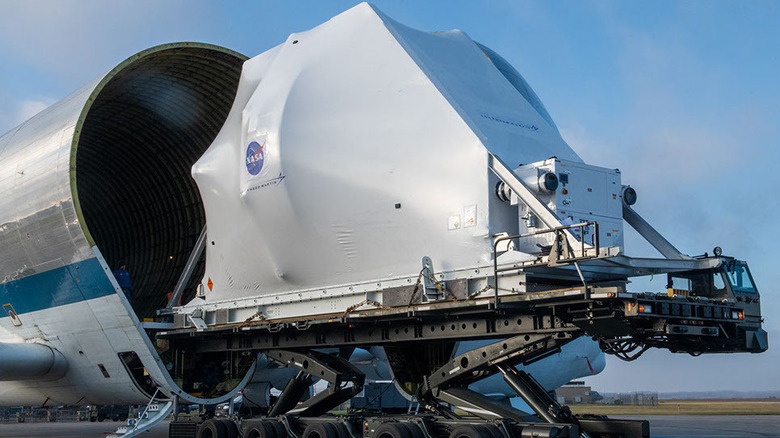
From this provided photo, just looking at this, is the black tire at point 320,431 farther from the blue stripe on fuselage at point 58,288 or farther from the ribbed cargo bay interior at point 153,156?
the ribbed cargo bay interior at point 153,156

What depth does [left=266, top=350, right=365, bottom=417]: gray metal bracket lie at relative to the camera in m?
14.6

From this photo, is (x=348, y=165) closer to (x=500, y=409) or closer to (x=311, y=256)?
(x=311, y=256)

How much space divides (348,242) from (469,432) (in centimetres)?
433

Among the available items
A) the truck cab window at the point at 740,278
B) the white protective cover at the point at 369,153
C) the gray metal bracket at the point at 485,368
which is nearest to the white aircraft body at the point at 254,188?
the white protective cover at the point at 369,153

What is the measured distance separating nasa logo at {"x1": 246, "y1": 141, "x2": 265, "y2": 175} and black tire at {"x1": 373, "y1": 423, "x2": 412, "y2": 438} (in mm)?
5884

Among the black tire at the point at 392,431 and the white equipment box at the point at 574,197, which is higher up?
the white equipment box at the point at 574,197

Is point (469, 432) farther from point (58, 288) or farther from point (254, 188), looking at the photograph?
point (58, 288)

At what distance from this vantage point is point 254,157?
16.1 metres

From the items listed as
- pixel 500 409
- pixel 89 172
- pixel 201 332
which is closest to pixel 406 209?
pixel 500 409

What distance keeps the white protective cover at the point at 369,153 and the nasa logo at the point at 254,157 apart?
40 mm

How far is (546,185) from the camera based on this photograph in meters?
12.1

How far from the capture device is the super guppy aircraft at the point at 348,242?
12.0 metres

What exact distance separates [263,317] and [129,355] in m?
4.73

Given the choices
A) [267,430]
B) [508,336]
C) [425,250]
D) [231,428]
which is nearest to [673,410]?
[231,428]
